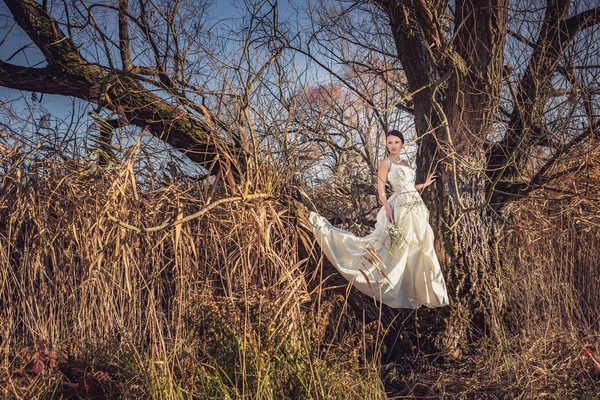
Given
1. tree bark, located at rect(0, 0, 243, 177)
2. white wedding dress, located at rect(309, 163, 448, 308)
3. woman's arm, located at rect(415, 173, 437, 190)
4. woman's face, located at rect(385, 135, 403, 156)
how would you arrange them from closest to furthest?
tree bark, located at rect(0, 0, 243, 177) < white wedding dress, located at rect(309, 163, 448, 308) < woman's arm, located at rect(415, 173, 437, 190) < woman's face, located at rect(385, 135, 403, 156)

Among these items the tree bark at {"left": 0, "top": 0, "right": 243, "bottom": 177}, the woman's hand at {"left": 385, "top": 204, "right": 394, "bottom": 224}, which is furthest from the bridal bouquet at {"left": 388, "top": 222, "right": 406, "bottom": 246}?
the tree bark at {"left": 0, "top": 0, "right": 243, "bottom": 177}

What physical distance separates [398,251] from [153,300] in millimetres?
1985

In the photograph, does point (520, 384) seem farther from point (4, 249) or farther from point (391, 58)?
point (4, 249)

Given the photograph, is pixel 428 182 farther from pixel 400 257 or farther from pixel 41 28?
pixel 41 28

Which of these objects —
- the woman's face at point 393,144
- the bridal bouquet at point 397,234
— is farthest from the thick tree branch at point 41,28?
the bridal bouquet at point 397,234

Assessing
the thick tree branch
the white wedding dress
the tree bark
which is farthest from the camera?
the thick tree branch

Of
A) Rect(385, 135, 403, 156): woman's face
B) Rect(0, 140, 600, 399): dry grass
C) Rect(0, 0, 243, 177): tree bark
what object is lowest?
Rect(0, 140, 600, 399): dry grass

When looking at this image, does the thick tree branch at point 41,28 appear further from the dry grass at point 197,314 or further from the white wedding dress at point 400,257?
the white wedding dress at point 400,257

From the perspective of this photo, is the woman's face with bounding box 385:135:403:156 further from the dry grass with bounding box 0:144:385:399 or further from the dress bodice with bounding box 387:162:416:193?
the dry grass with bounding box 0:144:385:399

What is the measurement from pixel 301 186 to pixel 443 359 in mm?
1777

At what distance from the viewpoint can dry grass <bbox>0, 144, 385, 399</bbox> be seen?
128 inches

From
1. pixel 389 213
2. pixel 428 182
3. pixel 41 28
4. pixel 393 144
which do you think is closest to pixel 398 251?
pixel 389 213

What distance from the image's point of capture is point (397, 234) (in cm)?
449

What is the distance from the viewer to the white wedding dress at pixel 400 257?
4297 mm
